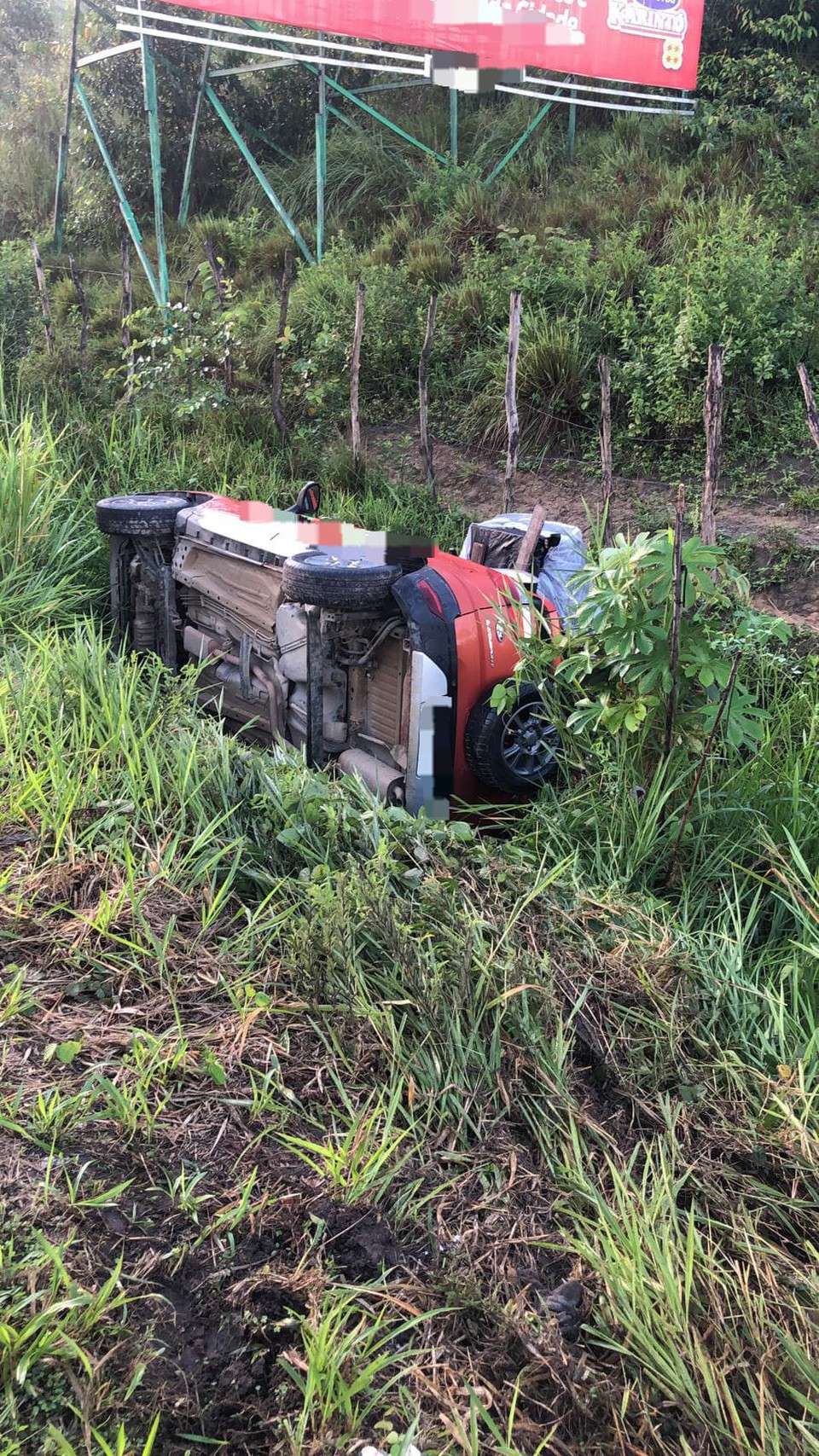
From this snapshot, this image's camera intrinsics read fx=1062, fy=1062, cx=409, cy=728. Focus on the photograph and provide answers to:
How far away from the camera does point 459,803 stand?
175 inches

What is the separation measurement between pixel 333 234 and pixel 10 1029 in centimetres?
1377

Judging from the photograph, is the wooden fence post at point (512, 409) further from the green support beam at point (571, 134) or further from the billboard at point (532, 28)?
the green support beam at point (571, 134)

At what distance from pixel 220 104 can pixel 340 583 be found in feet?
42.1

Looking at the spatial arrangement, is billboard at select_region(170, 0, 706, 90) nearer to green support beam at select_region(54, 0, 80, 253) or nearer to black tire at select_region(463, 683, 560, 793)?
green support beam at select_region(54, 0, 80, 253)

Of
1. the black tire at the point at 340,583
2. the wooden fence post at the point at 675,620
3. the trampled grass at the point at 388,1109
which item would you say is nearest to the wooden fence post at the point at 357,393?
the black tire at the point at 340,583

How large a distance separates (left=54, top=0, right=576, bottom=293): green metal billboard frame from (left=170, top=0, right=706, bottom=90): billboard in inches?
9.9

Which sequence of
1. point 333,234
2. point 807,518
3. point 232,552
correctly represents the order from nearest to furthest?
point 232,552
point 807,518
point 333,234

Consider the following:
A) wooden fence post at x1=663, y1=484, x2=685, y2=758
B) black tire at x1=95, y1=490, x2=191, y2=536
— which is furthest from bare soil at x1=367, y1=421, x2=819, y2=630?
wooden fence post at x1=663, y1=484, x2=685, y2=758

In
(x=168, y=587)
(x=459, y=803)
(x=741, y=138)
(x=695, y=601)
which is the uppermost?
(x=741, y=138)

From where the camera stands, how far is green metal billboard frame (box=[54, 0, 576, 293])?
11531 millimetres

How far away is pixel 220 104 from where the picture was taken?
46.6 feet

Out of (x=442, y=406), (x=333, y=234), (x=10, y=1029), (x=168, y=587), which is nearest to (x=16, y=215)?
(x=333, y=234)

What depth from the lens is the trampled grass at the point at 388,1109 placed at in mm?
Answer: 1825

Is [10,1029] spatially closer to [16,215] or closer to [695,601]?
[695,601]
